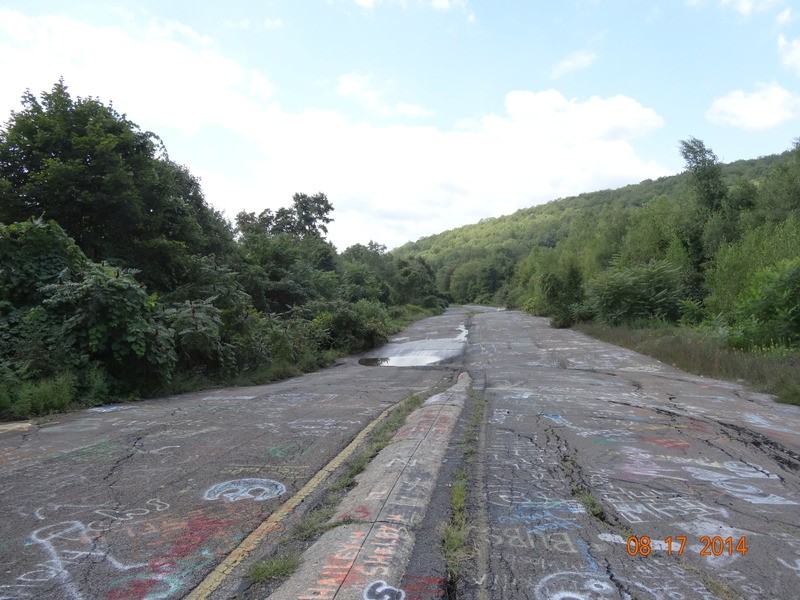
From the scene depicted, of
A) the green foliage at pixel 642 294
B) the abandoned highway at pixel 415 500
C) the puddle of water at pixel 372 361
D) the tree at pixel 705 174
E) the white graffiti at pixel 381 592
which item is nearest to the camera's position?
the white graffiti at pixel 381 592

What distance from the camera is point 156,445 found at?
673 centimetres

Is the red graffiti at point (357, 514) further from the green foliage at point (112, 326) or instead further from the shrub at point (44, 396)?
the green foliage at point (112, 326)

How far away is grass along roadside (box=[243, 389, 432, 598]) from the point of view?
3.37 meters

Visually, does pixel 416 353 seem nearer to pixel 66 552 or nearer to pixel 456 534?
pixel 456 534

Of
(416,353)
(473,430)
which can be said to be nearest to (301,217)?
(416,353)

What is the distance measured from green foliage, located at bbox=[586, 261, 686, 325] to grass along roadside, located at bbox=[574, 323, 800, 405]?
225 inches

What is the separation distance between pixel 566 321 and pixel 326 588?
110ft

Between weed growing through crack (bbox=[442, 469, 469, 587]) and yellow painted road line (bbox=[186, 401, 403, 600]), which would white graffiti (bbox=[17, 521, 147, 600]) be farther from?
weed growing through crack (bbox=[442, 469, 469, 587])

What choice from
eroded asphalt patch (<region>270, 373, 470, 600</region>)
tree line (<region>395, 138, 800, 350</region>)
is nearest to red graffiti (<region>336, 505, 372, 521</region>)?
eroded asphalt patch (<region>270, 373, 470, 600</region>)

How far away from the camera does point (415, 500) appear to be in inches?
184

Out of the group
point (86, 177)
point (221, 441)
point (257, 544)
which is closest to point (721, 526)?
point (257, 544)

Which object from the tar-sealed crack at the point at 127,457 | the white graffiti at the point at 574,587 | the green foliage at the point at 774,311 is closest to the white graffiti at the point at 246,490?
the tar-sealed crack at the point at 127,457

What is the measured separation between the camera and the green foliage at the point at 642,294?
2730cm

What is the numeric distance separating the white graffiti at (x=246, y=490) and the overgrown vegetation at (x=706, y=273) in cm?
1042
